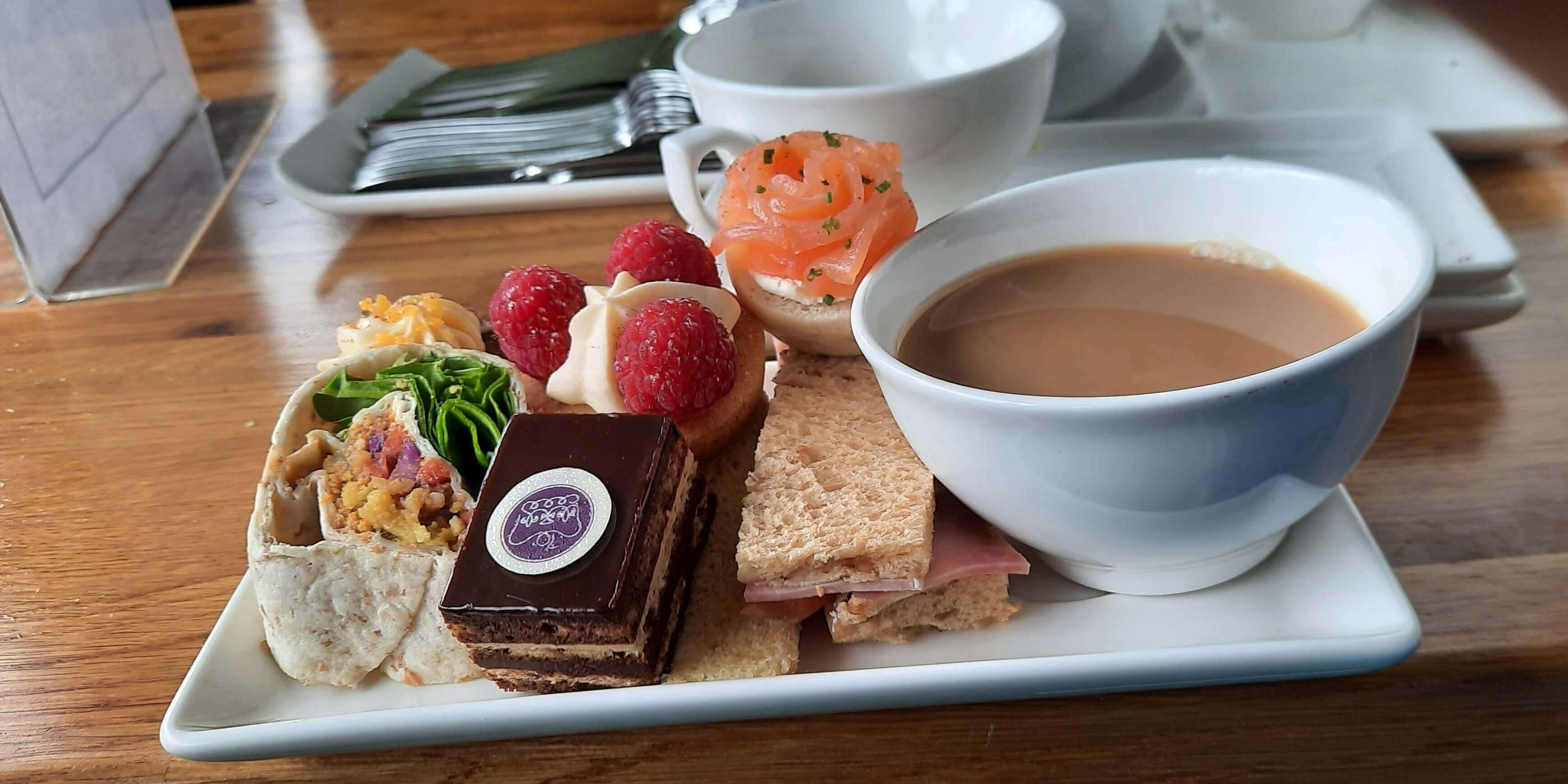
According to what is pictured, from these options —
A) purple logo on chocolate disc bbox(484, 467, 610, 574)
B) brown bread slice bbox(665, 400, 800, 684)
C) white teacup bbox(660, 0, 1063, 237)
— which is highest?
white teacup bbox(660, 0, 1063, 237)

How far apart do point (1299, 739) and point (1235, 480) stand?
20cm

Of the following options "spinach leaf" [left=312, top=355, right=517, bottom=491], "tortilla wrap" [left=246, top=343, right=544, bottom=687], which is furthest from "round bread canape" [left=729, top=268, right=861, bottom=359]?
"tortilla wrap" [left=246, top=343, right=544, bottom=687]

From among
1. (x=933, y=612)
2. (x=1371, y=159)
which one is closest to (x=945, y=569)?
(x=933, y=612)

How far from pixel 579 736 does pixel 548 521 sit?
169 millimetres

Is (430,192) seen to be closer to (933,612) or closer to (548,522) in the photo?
(548,522)

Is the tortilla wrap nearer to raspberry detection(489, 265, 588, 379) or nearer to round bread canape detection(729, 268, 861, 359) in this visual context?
raspberry detection(489, 265, 588, 379)

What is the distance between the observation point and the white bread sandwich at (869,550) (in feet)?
2.57

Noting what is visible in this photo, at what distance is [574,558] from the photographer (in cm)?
74

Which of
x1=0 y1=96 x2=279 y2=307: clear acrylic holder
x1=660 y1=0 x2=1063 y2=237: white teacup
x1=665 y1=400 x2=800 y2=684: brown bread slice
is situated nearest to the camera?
x1=665 y1=400 x2=800 y2=684: brown bread slice

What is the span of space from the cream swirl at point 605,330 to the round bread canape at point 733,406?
19 mm

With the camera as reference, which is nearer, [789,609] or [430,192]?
[789,609]

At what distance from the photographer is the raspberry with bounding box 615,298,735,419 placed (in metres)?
0.91

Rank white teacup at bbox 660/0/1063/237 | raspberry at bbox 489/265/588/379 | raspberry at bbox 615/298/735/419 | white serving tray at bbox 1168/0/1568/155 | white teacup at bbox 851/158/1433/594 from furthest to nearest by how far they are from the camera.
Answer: white serving tray at bbox 1168/0/1568/155 → white teacup at bbox 660/0/1063/237 → raspberry at bbox 489/265/588/379 → raspberry at bbox 615/298/735/419 → white teacup at bbox 851/158/1433/594

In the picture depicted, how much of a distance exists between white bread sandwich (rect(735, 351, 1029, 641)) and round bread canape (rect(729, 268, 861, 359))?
152 millimetres
